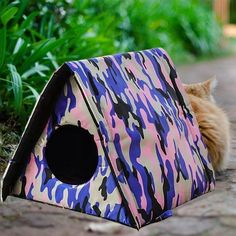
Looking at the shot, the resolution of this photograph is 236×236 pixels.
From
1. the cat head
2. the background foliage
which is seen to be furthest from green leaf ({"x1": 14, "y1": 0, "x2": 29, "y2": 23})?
the cat head

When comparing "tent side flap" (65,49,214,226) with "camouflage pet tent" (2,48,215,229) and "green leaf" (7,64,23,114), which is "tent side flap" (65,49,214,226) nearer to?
"camouflage pet tent" (2,48,215,229)

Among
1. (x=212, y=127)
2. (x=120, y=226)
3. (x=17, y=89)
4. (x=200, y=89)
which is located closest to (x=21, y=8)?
(x=17, y=89)

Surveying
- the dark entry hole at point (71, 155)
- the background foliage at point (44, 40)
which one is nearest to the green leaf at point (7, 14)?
the background foliage at point (44, 40)

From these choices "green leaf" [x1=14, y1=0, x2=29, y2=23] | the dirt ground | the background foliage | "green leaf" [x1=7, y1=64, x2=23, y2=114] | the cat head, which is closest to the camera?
the dirt ground

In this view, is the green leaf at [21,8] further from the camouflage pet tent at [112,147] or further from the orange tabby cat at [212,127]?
the camouflage pet tent at [112,147]

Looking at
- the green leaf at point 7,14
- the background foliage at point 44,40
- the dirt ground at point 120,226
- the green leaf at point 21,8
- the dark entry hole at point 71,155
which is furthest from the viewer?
the green leaf at point 21,8

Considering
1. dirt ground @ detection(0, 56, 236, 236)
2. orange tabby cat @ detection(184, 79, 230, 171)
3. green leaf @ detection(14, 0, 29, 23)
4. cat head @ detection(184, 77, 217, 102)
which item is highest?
green leaf @ detection(14, 0, 29, 23)

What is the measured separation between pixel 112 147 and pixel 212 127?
3.80 feet

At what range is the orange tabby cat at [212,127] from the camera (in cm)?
410

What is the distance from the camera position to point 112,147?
3207 mm

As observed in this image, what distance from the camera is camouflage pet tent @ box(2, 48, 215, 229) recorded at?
322cm

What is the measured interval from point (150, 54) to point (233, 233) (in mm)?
1316

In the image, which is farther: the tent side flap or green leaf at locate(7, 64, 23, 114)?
green leaf at locate(7, 64, 23, 114)

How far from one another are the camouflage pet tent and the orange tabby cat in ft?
0.77
